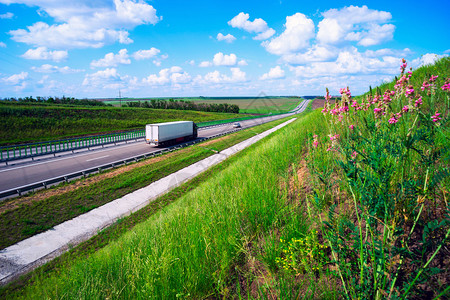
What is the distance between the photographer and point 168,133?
99.7ft

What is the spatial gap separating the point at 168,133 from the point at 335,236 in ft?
97.7

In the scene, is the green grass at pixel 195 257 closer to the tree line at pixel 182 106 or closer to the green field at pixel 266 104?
the green field at pixel 266 104

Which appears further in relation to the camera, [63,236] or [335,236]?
[63,236]

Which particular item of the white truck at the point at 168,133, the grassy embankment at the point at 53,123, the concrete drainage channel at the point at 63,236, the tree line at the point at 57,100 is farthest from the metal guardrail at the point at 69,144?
the tree line at the point at 57,100

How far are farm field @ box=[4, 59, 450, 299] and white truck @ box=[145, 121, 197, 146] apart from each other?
25672mm

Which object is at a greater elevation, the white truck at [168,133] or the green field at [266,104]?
the green field at [266,104]

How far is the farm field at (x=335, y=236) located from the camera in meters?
2.03

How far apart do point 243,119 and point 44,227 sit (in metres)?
62.4

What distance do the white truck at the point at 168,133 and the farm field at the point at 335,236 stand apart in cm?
2567

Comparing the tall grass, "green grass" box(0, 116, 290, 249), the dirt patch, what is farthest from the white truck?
the tall grass

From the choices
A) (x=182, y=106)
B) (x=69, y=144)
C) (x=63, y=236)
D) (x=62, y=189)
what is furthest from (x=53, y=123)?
(x=182, y=106)

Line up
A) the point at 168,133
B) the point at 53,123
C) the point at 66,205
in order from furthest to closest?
the point at 53,123 → the point at 168,133 → the point at 66,205

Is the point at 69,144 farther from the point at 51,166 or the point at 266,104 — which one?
the point at 266,104

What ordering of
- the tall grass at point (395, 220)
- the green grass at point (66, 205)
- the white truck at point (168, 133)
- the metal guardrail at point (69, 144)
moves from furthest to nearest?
the white truck at point (168, 133) < the metal guardrail at point (69, 144) < the green grass at point (66, 205) < the tall grass at point (395, 220)
